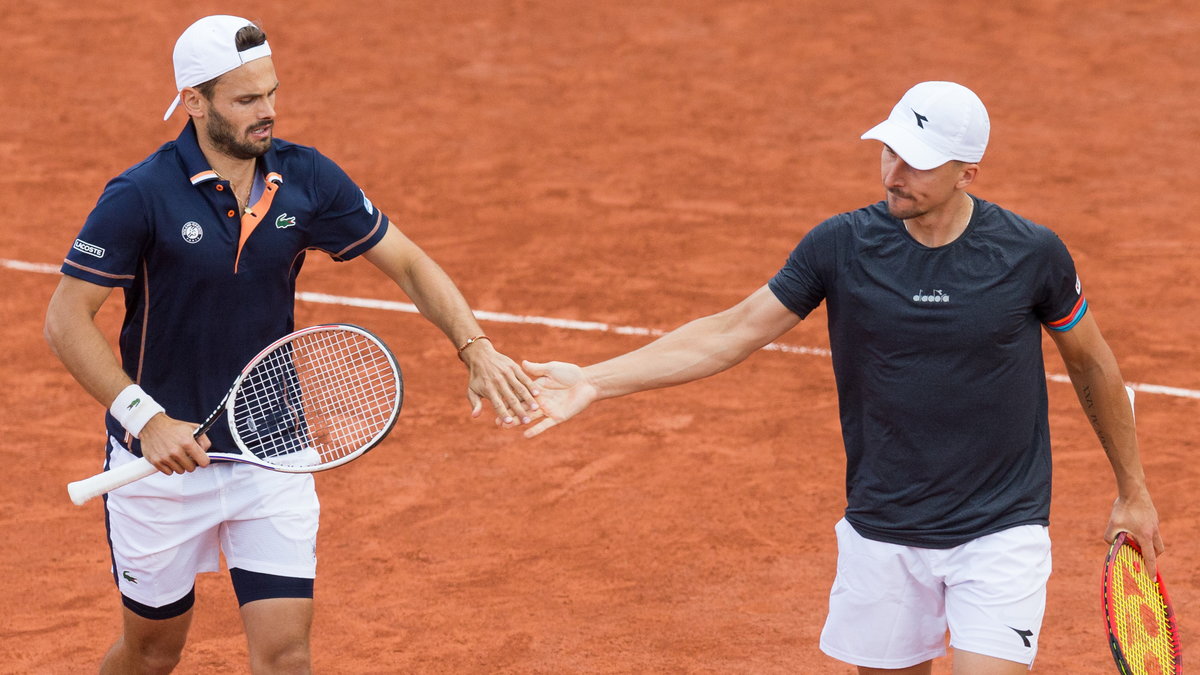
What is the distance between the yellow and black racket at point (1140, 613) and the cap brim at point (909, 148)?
1.46m

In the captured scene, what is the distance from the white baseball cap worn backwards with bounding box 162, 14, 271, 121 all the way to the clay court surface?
9.86 ft

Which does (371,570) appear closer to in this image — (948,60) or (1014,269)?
(1014,269)

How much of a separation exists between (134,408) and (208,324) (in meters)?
0.41

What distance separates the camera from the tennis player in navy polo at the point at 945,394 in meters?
5.32

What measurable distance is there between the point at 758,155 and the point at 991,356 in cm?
914

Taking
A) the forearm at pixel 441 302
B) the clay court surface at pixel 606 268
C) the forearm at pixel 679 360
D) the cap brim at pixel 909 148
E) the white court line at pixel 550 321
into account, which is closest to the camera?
the cap brim at pixel 909 148

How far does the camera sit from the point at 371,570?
8.34 m

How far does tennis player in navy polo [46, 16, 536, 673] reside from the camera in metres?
5.61

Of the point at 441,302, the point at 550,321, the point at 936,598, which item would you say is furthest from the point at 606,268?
the point at 936,598

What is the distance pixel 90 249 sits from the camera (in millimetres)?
5551

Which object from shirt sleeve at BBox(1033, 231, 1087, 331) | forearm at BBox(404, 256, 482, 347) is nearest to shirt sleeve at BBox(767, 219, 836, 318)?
shirt sleeve at BBox(1033, 231, 1087, 331)

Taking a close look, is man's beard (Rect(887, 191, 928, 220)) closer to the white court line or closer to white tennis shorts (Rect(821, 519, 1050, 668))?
white tennis shorts (Rect(821, 519, 1050, 668))

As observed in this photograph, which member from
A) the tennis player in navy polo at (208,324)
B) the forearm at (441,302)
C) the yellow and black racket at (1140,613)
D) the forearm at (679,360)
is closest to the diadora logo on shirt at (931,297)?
the forearm at (679,360)

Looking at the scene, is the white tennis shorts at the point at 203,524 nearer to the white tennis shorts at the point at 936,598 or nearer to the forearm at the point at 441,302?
the forearm at the point at 441,302
